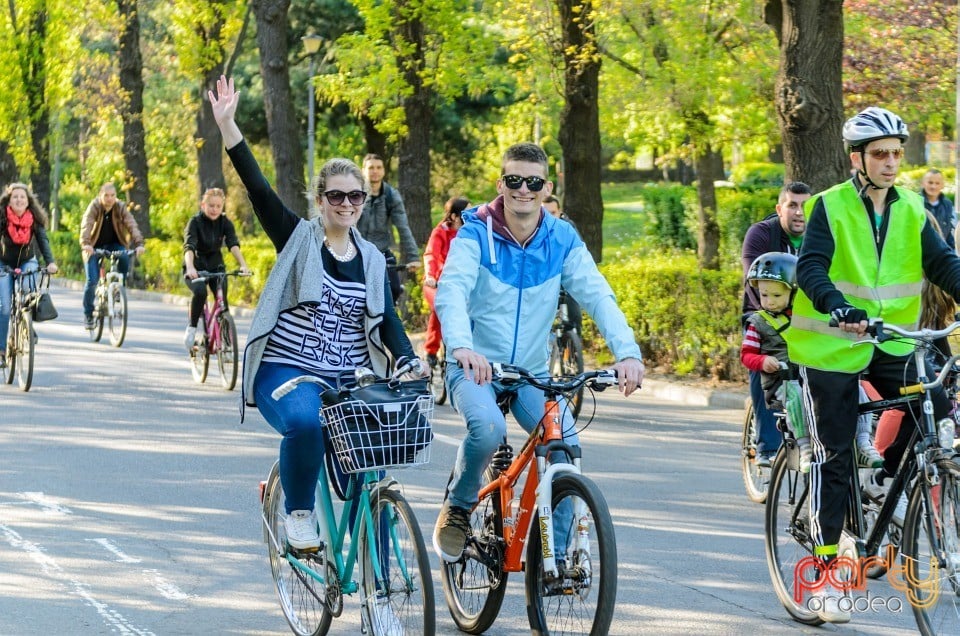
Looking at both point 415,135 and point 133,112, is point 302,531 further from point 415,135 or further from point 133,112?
point 133,112

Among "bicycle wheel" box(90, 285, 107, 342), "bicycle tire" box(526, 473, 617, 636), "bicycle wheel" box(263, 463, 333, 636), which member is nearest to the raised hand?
"bicycle wheel" box(263, 463, 333, 636)

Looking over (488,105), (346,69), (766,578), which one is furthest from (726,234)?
(766,578)

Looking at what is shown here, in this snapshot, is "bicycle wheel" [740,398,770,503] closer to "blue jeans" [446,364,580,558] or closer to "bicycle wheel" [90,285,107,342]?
"blue jeans" [446,364,580,558]

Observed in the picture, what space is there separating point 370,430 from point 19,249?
10.7m

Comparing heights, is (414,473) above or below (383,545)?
A: below

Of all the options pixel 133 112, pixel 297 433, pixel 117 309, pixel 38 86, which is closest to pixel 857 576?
pixel 297 433

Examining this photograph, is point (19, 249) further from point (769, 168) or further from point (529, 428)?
point (769, 168)

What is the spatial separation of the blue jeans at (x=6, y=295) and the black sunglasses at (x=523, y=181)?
10117 mm

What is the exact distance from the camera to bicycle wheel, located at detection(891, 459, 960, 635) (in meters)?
5.71

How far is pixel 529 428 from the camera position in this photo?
20.0 ft

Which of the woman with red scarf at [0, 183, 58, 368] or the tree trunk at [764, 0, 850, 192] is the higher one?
the tree trunk at [764, 0, 850, 192]

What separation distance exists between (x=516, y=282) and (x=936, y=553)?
1.83 m

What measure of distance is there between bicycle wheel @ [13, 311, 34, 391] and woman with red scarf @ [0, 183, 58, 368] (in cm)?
26

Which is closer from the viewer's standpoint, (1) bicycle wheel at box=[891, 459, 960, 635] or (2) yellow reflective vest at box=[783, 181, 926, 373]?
(1) bicycle wheel at box=[891, 459, 960, 635]
